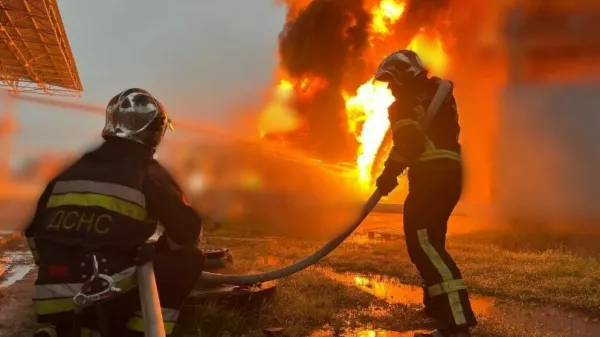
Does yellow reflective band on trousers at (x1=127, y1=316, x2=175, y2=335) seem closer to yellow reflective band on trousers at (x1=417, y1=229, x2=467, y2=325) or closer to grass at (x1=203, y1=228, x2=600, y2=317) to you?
yellow reflective band on trousers at (x1=417, y1=229, x2=467, y2=325)

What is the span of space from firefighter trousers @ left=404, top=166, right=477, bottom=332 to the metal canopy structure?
12.5 metres

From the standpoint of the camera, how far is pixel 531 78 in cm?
969

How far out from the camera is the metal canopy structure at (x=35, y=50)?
1292cm

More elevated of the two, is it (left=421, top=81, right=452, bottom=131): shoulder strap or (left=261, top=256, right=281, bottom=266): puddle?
(left=421, top=81, right=452, bottom=131): shoulder strap

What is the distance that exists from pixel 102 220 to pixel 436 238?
2.50m

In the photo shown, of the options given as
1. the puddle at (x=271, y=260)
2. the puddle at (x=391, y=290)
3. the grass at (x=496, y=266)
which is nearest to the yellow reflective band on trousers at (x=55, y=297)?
the puddle at (x=391, y=290)

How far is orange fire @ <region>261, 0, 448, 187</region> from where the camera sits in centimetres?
1096

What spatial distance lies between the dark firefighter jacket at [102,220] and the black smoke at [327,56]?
12.7 meters

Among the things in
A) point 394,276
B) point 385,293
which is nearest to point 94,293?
point 385,293

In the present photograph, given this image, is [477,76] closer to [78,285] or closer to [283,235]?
[283,235]

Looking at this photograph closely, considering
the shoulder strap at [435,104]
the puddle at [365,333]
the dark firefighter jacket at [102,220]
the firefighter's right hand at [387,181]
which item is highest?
the shoulder strap at [435,104]

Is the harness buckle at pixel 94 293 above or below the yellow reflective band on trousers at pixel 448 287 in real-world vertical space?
above

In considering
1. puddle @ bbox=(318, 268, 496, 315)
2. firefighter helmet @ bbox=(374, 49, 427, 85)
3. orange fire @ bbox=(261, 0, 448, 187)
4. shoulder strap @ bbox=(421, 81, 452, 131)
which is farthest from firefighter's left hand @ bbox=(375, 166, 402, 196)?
orange fire @ bbox=(261, 0, 448, 187)

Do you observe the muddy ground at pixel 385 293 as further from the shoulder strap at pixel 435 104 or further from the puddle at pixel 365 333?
the shoulder strap at pixel 435 104
